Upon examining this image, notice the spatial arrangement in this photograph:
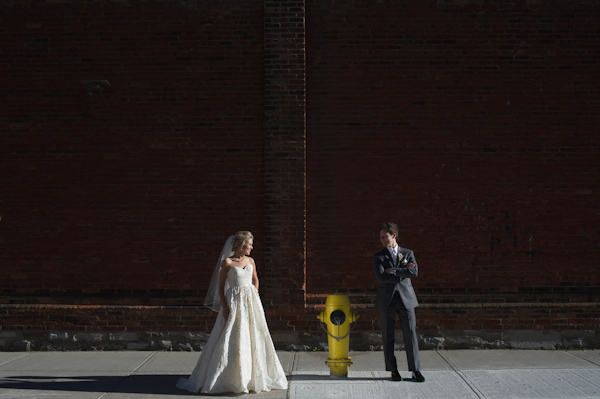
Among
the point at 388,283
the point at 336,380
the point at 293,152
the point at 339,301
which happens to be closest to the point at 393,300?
the point at 388,283

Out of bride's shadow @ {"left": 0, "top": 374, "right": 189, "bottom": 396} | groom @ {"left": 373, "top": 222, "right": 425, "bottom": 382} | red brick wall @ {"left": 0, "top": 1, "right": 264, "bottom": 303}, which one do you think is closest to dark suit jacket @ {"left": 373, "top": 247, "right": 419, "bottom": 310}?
groom @ {"left": 373, "top": 222, "right": 425, "bottom": 382}

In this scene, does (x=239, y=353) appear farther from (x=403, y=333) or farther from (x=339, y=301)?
(x=403, y=333)

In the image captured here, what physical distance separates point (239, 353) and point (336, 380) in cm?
118

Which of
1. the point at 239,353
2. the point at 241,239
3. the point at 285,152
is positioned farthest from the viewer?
the point at 285,152

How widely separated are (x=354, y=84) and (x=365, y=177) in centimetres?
138

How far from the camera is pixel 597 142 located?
826 cm

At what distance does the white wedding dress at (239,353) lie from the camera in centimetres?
578

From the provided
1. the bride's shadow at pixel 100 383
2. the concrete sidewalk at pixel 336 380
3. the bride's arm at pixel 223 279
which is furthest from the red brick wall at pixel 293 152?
the bride's arm at pixel 223 279

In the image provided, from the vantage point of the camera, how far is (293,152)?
8094mm

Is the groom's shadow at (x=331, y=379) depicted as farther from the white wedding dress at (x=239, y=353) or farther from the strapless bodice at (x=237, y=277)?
the strapless bodice at (x=237, y=277)

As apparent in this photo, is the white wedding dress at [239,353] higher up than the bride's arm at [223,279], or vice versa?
the bride's arm at [223,279]

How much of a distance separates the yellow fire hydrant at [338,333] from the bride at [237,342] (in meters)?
0.62

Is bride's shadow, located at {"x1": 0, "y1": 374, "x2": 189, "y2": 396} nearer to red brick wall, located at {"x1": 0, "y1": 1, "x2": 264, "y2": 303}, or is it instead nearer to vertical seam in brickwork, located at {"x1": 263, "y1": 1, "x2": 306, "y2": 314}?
red brick wall, located at {"x1": 0, "y1": 1, "x2": 264, "y2": 303}

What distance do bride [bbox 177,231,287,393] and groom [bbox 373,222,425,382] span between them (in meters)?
1.21
